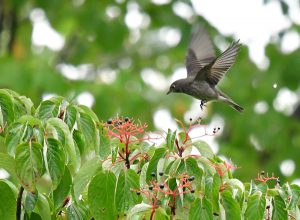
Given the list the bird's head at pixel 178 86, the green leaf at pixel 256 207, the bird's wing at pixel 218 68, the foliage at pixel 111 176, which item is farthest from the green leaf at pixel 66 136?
the bird's head at pixel 178 86

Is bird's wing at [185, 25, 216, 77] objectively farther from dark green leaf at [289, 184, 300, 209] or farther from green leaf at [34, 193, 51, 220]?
green leaf at [34, 193, 51, 220]

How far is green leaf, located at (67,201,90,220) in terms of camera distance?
3.53 metres

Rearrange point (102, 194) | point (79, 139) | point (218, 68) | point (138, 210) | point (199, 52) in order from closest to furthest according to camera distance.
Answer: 1. point (138, 210)
2. point (102, 194)
3. point (79, 139)
4. point (218, 68)
5. point (199, 52)

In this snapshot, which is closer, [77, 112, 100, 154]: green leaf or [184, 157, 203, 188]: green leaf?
[184, 157, 203, 188]: green leaf

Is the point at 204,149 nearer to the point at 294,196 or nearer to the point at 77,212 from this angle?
the point at 294,196

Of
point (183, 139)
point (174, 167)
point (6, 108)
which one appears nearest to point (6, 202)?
point (6, 108)

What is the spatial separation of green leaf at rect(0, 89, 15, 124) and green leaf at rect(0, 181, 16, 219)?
1.07 feet

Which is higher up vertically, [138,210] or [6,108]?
[6,108]

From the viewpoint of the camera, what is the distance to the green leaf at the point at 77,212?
3.53 m

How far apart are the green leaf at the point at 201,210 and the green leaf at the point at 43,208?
0.62 meters

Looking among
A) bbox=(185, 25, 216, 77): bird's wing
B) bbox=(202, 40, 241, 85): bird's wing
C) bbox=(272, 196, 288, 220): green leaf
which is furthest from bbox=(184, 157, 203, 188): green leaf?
bbox=(185, 25, 216, 77): bird's wing

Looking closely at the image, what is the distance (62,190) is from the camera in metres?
3.55

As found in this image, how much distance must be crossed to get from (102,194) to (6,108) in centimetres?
58

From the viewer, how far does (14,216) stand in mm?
3414
